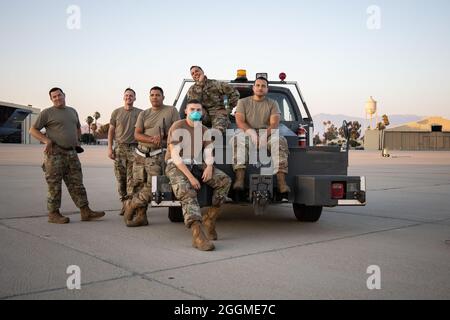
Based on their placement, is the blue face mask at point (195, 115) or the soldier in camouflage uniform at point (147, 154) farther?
the soldier in camouflage uniform at point (147, 154)

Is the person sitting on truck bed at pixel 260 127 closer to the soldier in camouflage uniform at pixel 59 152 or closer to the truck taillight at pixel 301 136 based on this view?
the truck taillight at pixel 301 136

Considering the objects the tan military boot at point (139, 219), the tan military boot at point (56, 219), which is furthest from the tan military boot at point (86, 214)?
the tan military boot at point (139, 219)

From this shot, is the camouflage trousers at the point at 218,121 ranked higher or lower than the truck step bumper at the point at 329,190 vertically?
higher

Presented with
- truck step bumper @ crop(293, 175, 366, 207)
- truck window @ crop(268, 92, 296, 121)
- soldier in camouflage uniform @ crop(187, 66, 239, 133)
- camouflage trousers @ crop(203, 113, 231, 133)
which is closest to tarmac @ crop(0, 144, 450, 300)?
truck step bumper @ crop(293, 175, 366, 207)

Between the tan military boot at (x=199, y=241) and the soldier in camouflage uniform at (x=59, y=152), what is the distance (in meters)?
2.32

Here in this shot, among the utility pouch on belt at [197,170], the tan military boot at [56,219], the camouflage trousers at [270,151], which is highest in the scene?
the camouflage trousers at [270,151]

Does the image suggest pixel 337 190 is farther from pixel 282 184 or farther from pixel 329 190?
pixel 282 184

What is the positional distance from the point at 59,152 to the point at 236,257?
10.9 feet

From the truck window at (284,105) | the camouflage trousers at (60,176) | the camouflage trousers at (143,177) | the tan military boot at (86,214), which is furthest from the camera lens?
the truck window at (284,105)

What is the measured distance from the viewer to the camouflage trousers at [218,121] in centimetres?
679

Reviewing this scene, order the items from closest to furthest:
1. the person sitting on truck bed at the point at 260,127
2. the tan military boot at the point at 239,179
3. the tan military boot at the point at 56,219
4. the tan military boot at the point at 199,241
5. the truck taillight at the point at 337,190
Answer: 1. the tan military boot at the point at 199,241
2. the tan military boot at the point at 239,179
3. the person sitting on truck bed at the point at 260,127
4. the truck taillight at the point at 337,190
5. the tan military boot at the point at 56,219

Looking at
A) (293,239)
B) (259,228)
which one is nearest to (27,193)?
(259,228)
